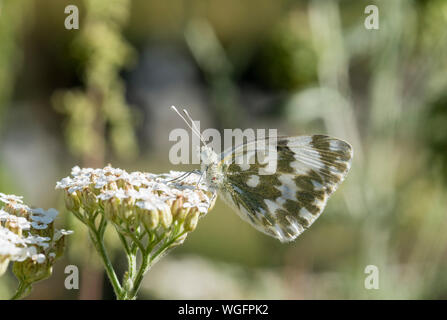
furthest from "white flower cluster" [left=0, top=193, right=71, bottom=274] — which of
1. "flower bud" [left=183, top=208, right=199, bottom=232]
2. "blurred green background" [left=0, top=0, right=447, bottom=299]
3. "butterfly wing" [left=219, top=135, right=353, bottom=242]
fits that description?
"blurred green background" [left=0, top=0, right=447, bottom=299]

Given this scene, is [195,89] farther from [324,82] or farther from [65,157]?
[324,82]

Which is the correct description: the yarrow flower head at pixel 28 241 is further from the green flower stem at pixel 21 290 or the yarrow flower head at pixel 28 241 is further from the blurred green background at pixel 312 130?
the blurred green background at pixel 312 130

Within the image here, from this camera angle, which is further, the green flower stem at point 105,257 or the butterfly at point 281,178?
the butterfly at point 281,178

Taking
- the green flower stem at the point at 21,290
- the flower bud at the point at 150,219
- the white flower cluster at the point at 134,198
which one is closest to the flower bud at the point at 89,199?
the white flower cluster at the point at 134,198

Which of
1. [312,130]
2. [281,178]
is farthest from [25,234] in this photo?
[312,130]

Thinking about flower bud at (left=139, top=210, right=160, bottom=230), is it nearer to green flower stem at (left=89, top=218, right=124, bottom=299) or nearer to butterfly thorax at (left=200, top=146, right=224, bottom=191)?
green flower stem at (left=89, top=218, right=124, bottom=299)
